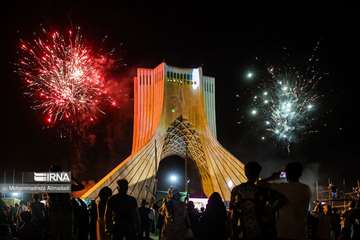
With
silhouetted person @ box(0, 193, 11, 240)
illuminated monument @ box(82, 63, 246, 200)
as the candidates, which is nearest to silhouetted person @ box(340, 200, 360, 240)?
silhouetted person @ box(0, 193, 11, 240)

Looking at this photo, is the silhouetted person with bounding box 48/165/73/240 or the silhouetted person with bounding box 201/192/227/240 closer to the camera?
the silhouetted person with bounding box 48/165/73/240

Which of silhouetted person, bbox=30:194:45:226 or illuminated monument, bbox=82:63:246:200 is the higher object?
illuminated monument, bbox=82:63:246:200

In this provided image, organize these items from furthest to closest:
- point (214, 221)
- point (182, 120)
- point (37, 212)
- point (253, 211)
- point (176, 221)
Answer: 1. point (182, 120)
2. point (176, 221)
3. point (37, 212)
4. point (214, 221)
5. point (253, 211)

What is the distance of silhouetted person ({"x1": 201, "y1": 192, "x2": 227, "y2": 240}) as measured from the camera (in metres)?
7.93

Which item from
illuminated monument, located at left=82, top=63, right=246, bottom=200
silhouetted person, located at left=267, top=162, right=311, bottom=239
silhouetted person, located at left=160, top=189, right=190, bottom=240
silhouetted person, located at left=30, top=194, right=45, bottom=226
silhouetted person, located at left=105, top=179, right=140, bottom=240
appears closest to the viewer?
silhouetted person, located at left=267, top=162, right=311, bottom=239

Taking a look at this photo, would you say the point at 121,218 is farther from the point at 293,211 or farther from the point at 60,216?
the point at 293,211

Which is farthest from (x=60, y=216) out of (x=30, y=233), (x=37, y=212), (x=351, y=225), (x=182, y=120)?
(x=182, y=120)

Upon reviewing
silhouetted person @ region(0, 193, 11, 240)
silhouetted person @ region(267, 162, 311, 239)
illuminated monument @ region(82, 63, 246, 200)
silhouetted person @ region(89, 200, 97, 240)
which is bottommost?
silhouetted person @ region(89, 200, 97, 240)

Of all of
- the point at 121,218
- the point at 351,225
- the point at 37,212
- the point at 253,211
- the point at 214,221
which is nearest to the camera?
the point at 253,211

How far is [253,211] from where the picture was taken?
4684 millimetres

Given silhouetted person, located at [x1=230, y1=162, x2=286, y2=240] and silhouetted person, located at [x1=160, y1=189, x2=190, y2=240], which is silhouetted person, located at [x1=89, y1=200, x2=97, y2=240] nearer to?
silhouetted person, located at [x1=160, y1=189, x2=190, y2=240]

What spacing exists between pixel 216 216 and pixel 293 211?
9.72 feet

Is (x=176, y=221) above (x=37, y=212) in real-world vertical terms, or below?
below

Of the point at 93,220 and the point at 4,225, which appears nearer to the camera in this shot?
the point at 4,225
